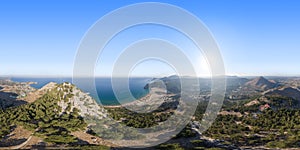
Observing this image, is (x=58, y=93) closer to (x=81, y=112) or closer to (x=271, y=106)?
(x=81, y=112)

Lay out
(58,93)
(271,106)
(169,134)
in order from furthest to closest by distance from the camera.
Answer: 1. (271,106)
2. (58,93)
3. (169,134)

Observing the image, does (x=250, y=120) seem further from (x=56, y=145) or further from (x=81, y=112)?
(x=56, y=145)

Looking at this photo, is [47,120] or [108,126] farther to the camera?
[47,120]

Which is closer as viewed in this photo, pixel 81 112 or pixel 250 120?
pixel 81 112

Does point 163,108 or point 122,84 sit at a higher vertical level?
point 122,84

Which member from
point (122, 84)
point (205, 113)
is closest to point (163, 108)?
point (205, 113)

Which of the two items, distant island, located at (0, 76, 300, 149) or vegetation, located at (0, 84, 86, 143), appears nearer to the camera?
distant island, located at (0, 76, 300, 149)

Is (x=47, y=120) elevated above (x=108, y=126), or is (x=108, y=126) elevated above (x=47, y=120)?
(x=47, y=120)

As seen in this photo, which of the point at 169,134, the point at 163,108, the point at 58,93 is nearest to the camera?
the point at 169,134

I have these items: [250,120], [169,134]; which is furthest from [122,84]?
[250,120]

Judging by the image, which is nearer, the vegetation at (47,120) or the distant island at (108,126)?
the distant island at (108,126)
